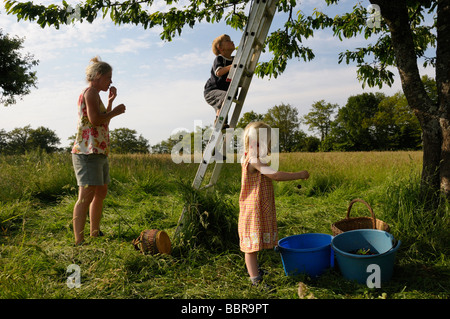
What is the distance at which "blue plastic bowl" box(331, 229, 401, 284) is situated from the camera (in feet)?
8.82

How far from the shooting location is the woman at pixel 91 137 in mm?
3361

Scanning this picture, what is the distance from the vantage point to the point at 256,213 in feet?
9.11

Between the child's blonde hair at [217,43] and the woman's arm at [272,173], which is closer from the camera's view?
the woman's arm at [272,173]

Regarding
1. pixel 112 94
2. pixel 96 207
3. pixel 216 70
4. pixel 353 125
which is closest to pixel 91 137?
pixel 112 94

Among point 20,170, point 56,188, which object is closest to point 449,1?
point 56,188

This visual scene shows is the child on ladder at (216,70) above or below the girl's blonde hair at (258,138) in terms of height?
above

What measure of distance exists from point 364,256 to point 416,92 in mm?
2397

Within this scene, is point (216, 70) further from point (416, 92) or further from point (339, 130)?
point (339, 130)

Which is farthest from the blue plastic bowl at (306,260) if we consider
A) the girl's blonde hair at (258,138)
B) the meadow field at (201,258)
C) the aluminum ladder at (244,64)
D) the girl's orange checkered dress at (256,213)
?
the aluminum ladder at (244,64)

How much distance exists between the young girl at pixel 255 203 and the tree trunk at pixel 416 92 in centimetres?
221

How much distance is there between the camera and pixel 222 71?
3.73 meters

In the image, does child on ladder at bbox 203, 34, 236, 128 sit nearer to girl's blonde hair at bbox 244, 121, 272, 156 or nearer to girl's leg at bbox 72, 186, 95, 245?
girl's blonde hair at bbox 244, 121, 272, 156

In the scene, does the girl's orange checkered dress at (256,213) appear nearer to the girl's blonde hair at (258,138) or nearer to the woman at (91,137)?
the girl's blonde hair at (258,138)
